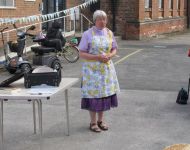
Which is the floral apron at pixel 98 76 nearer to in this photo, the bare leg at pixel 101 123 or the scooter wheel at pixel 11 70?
the bare leg at pixel 101 123

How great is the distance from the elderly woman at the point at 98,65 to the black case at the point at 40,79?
3.54ft

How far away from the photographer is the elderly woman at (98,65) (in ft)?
24.2

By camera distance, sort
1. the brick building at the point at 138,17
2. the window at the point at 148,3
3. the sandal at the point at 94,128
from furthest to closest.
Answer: the window at the point at 148,3
the brick building at the point at 138,17
the sandal at the point at 94,128

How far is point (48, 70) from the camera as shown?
6.58m

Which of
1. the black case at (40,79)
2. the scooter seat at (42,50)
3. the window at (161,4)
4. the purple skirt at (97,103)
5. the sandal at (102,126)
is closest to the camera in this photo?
the black case at (40,79)

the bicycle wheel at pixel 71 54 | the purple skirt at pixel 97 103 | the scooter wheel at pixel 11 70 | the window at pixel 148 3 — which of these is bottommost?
the scooter wheel at pixel 11 70

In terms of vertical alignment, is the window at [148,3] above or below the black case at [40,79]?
above

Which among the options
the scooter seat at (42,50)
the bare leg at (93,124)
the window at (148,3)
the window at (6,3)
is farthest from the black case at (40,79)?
the window at (148,3)

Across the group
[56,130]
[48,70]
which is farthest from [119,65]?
[48,70]

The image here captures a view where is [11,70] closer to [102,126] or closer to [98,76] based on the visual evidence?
[102,126]

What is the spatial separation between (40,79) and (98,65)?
51.4 inches

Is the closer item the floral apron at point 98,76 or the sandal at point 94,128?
the floral apron at point 98,76

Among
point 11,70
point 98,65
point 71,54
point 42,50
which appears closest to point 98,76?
point 98,65

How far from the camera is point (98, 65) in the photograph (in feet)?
24.4
